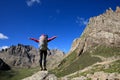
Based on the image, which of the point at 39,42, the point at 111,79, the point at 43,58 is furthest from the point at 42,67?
the point at 111,79

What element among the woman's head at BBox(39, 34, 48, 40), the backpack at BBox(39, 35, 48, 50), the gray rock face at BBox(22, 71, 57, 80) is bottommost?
the gray rock face at BBox(22, 71, 57, 80)

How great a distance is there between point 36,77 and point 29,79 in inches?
36.9

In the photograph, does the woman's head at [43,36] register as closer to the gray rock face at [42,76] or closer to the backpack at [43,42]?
the backpack at [43,42]

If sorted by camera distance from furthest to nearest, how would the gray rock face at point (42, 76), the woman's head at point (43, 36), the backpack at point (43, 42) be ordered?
the woman's head at point (43, 36), the backpack at point (43, 42), the gray rock face at point (42, 76)

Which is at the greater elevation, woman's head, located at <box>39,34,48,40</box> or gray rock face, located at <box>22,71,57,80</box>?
woman's head, located at <box>39,34,48,40</box>

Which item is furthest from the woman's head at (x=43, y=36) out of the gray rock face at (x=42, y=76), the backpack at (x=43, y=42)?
the gray rock face at (x=42, y=76)

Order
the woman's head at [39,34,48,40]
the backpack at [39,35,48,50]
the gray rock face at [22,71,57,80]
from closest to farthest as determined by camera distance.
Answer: the gray rock face at [22,71,57,80] < the backpack at [39,35,48,50] < the woman's head at [39,34,48,40]

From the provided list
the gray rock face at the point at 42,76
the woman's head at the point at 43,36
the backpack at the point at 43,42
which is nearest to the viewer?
the gray rock face at the point at 42,76

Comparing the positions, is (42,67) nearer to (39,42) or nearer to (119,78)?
(39,42)

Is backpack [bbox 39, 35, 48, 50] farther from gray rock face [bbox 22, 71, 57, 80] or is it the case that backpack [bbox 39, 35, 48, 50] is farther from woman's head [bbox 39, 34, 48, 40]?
gray rock face [bbox 22, 71, 57, 80]

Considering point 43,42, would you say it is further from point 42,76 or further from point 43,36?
point 42,76

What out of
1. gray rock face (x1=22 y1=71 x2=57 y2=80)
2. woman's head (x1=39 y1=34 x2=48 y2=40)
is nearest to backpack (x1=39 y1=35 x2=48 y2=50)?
woman's head (x1=39 y1=34 x2=48 y2=40)

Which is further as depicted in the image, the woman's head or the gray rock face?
the woman's head

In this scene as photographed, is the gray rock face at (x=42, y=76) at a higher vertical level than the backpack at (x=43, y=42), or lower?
lower
